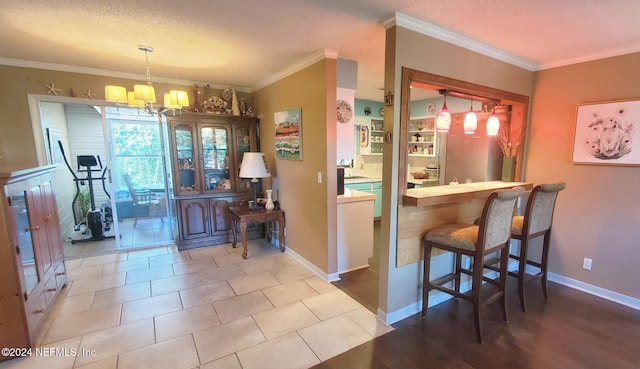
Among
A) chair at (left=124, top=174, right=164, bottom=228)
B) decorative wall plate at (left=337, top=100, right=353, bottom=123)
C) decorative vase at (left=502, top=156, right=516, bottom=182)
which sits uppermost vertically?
decorative wall plate at (left=337, top=100, right=353, bottom=123)

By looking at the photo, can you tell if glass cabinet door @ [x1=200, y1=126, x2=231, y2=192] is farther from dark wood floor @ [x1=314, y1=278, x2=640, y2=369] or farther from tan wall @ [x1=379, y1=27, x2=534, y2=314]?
dark wood floor @ [x1=314, y1=278, x2=640, y2=369]

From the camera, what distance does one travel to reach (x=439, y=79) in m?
2.31

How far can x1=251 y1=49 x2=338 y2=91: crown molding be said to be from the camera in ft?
9.11

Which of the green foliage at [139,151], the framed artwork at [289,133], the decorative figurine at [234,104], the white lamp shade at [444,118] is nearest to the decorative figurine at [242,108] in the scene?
the decorative figurine at [234,104]

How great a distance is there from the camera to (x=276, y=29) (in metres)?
2.26

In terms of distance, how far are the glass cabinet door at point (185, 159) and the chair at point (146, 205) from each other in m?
1.60

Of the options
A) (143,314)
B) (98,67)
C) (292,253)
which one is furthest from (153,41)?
(292,253)

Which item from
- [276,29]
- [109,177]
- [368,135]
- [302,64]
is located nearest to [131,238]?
[109,177]

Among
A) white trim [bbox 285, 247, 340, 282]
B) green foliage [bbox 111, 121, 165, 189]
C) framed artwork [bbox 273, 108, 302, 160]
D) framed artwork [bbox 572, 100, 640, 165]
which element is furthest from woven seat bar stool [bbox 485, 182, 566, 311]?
green foliage [bbox 111, 121, 165, 189]

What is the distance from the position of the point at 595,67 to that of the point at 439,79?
1735 millimetres

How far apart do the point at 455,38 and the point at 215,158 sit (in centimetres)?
340

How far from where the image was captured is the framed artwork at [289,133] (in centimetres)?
335

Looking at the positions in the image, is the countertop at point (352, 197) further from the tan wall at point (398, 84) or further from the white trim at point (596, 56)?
the white trim at point (596, 56)

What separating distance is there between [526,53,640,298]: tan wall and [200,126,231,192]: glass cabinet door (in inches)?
157
